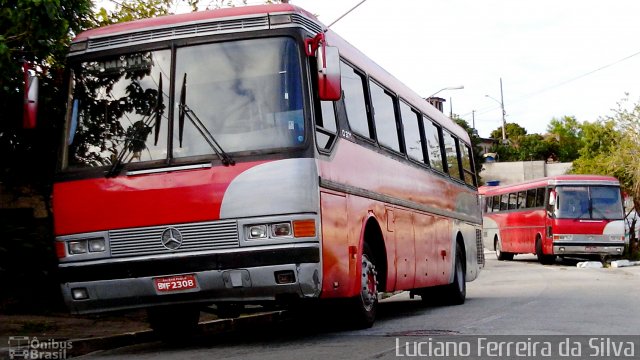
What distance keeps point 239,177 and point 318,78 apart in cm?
125

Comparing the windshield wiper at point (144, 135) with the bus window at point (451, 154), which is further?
the bus window at point (451, 154)

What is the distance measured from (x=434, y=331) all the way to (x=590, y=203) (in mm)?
23663

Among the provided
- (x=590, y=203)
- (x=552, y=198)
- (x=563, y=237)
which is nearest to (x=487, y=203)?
(x=552, y=198)

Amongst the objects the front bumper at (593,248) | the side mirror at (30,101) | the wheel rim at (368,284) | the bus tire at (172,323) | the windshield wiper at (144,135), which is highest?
the side mirror at (30,101)

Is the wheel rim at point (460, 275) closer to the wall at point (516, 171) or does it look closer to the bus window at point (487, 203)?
the bus window at point (487, 203)

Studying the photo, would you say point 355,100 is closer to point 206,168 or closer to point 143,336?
point 206,168

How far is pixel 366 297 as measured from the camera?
10758 mm

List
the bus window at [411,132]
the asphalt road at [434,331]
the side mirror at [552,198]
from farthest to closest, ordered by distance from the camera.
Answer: the side mirror at [552,198], the bus window at [411,132], the asphalt road at [434,331]

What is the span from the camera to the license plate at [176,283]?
890 centimetres

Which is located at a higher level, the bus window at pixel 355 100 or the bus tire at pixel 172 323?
the bus window at pixel 355 100

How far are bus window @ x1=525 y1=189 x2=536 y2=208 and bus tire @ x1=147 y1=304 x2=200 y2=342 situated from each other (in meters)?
26.4

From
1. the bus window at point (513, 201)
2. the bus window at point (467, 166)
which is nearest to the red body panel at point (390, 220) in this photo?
the bus window at point (467, 166)

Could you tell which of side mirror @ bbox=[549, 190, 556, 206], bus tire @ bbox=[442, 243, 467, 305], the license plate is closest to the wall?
side mirror @ bbox=[549, 190, 556, 206]

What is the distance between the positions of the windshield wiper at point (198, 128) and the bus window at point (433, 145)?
6.55 meters
